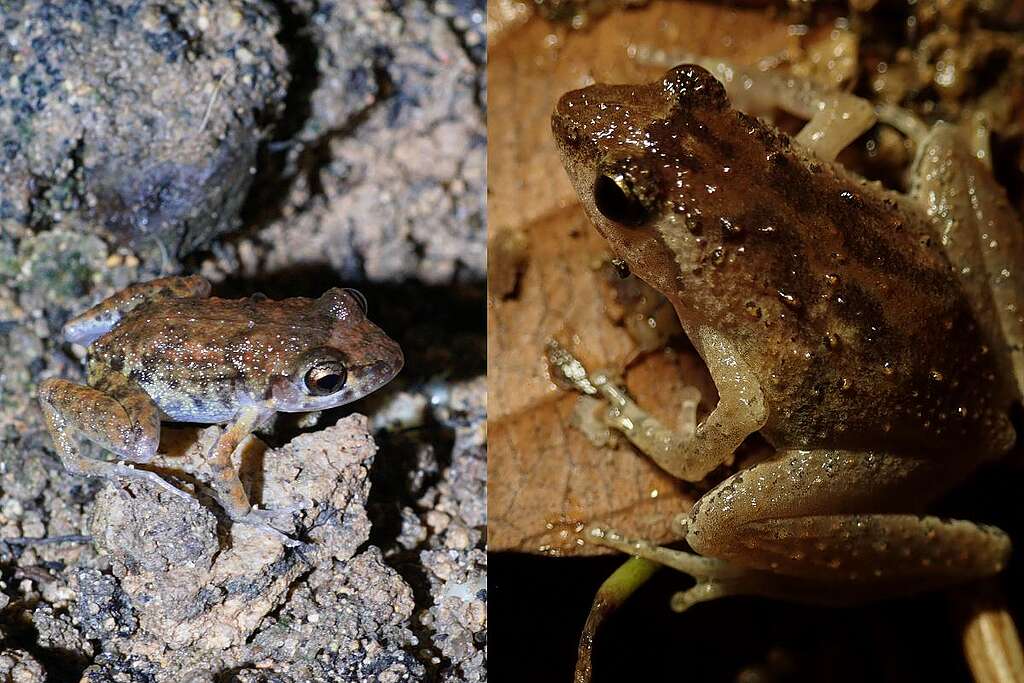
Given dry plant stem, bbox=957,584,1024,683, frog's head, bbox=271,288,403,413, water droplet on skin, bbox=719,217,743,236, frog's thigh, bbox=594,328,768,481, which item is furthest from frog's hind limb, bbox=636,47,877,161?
dry plant stem, bbox=957,584,1024,683

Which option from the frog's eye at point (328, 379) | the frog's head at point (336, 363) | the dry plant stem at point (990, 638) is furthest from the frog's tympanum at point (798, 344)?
the frog's eye at point (328, 379)

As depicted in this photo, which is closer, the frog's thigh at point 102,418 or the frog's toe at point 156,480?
the frog's toe at point 156,480

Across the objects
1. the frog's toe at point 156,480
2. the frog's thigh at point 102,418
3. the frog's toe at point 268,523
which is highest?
the frog's toe at point 268,523

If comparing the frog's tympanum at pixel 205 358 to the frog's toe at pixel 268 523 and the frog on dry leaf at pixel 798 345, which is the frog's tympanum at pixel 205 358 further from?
the frog on dry leaf at pixel 798 345

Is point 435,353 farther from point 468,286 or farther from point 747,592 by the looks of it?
point 747,592

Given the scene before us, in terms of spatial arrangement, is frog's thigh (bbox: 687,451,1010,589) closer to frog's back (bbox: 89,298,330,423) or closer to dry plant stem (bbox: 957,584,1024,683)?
dry plant stem (bbox: 957,584,1024,683)

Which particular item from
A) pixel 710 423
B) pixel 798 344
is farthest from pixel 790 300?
pixel 710 423

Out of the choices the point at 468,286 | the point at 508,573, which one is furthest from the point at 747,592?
the point at 468,286
